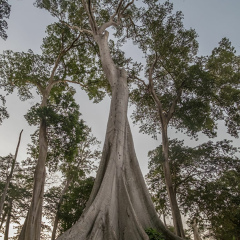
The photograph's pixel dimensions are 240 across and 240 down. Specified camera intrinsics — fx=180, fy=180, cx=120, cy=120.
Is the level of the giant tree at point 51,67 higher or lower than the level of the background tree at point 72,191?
higher

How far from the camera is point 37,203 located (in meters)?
7.45

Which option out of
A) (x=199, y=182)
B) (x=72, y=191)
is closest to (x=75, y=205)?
(x=72, y=191)

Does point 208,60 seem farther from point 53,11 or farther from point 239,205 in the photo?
point 53,11

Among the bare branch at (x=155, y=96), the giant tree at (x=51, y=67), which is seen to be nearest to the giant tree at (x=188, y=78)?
the bare branch at (x=155, y=96)

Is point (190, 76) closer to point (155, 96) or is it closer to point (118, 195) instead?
point (155, 96)

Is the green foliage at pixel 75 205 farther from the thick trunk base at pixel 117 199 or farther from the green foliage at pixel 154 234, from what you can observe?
the green foliage at pixel 154 234

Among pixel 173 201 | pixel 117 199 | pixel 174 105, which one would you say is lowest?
pixel 117 199

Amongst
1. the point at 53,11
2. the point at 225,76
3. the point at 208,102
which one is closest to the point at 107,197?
the point at 208,102

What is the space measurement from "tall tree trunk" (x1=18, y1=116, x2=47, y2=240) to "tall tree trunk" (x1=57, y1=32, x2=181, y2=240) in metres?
4.74

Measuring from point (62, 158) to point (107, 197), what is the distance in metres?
6.62

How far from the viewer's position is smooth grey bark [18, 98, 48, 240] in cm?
677

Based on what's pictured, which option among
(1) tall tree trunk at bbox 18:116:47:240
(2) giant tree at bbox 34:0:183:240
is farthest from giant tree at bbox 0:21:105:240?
(2) giant tree at bbox 34:0:183:240

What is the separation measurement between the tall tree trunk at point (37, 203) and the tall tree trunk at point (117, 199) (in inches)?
187

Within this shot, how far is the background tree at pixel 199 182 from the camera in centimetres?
762
